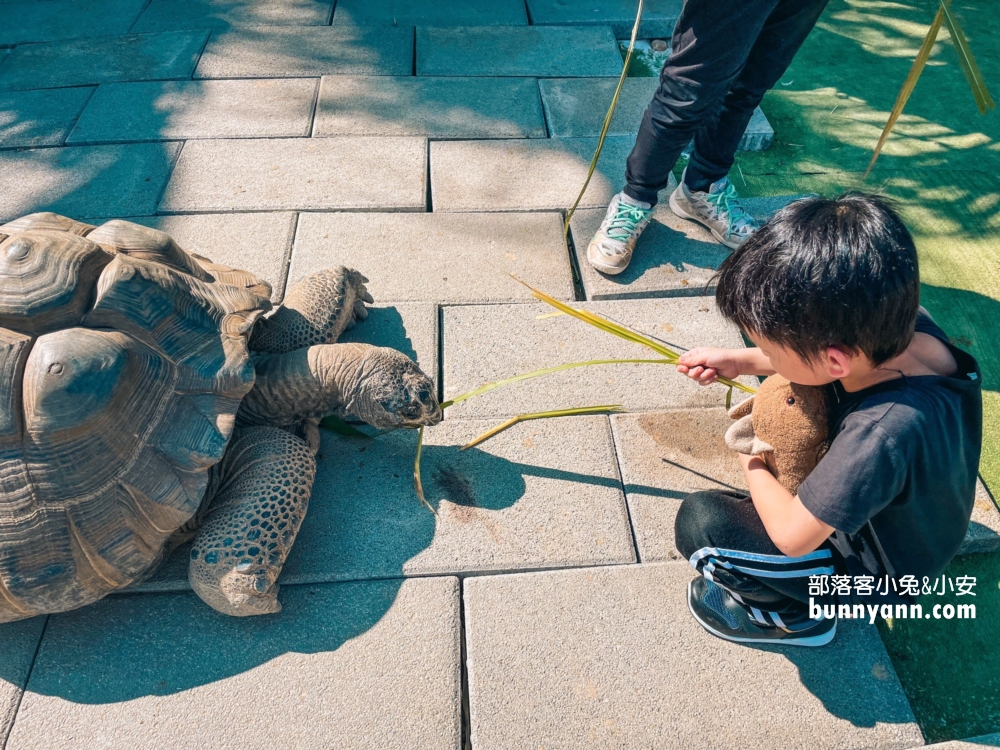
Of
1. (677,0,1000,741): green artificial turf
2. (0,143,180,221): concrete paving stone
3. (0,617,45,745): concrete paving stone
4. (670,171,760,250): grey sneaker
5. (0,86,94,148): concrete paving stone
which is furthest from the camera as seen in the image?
(0,86,94,148): concrete paving stone

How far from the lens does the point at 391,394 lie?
6.84 feet

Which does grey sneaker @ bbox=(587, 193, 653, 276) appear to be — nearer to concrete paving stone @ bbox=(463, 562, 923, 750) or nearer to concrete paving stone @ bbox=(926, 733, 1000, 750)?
concrete paving stone @ bbox=(463, 562, 923, 750)

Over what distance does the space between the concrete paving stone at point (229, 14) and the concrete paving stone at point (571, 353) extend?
308 centimetres

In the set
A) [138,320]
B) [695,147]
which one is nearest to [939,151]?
[695,147]

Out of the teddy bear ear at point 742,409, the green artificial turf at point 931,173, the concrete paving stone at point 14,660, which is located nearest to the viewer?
the concrete paving stone at point 14,660

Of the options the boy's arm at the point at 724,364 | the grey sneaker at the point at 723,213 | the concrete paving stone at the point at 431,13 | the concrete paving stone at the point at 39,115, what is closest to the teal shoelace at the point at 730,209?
the grey sneaker at the point at 723,213

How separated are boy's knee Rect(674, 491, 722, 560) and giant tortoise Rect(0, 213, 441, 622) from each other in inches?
33.1

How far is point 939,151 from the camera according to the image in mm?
3621

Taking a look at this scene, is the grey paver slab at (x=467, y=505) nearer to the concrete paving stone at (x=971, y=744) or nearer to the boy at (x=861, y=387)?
the boy at (x=861, y=387)

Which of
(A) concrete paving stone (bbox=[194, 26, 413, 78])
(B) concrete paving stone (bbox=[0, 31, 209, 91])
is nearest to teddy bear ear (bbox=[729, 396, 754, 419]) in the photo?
(A) concrete paving stone (bbox=[194, 26, 413, 78])

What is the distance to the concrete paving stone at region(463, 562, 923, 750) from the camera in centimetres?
173

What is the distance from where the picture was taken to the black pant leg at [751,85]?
8.14ft

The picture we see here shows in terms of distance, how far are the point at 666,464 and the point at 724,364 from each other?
1.62ft

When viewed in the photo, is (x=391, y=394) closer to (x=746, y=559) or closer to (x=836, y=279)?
(x=746, y=559)
